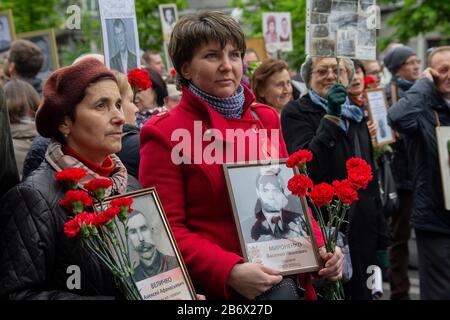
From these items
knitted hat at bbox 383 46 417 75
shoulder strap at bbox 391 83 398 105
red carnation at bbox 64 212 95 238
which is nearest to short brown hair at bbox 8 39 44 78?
shoulder strap at bbox 391 83 398 105

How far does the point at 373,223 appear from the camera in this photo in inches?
201

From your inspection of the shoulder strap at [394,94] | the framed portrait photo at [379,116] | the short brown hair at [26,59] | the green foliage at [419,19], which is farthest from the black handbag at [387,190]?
the green foliage at [419,19]

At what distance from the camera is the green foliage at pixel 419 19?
17359 mm

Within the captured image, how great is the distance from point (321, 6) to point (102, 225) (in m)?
2.69

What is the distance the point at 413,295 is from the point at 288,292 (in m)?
5.25

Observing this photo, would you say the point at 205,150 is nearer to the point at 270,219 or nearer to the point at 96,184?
the point at 270,219

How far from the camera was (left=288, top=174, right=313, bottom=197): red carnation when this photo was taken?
3.04 m

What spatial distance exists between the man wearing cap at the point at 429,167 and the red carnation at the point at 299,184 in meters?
3.01

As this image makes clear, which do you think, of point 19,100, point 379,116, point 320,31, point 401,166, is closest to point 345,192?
point 320,31

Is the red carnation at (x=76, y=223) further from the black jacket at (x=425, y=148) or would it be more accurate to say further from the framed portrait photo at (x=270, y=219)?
the black jacket at (x=425, y=148)

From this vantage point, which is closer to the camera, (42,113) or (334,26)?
(42,113)
